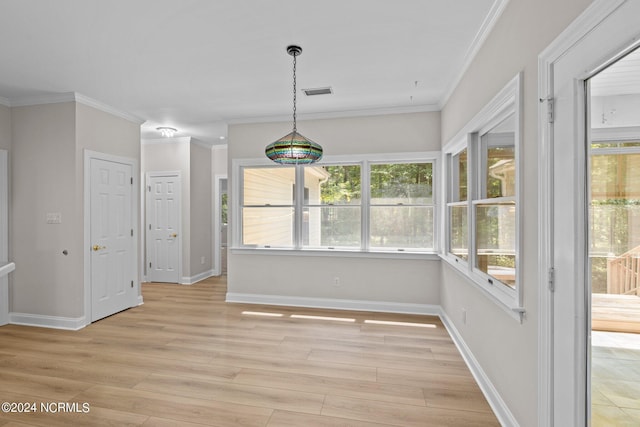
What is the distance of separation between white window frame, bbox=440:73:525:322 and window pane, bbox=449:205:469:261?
74 millimetres

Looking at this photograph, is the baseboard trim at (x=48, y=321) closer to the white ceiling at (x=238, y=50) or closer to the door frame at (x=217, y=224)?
the white ceiling at (x=238, y=50)

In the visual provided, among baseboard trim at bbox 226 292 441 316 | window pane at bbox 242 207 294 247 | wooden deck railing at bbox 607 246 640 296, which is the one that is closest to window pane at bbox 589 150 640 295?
wooden deck railing at bbox 607 246 640 296

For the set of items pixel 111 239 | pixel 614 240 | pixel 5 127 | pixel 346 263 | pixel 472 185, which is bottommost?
pixel 346 263

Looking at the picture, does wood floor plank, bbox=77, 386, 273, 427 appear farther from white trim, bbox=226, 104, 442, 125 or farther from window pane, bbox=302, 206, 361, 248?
white trim, bbox=226, 104, 442, 125

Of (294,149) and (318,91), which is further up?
(318,91)

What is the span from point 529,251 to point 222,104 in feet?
12.4

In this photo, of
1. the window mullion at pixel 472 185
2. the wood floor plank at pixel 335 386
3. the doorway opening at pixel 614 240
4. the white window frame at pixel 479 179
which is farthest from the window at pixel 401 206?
the doorway opening at pixel 614 240

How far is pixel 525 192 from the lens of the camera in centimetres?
183

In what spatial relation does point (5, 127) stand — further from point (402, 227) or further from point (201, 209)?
point (402, 227)

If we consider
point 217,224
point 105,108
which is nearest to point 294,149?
point 105,108

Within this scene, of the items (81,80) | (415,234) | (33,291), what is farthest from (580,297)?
(33,291)

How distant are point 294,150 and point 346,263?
2.23 meters

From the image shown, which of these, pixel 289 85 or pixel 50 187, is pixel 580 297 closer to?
pixel 289 85

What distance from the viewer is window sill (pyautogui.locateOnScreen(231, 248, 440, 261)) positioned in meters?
4.19
